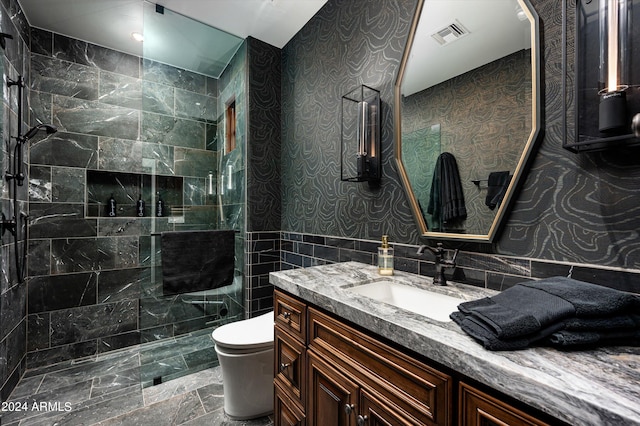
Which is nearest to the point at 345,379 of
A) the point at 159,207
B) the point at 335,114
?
the point at 335,114

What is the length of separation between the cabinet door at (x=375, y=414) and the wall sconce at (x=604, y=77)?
3.19 feet

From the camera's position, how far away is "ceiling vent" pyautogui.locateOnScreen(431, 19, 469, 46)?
1272mm

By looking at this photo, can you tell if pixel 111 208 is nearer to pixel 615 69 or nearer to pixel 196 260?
pixel 196 260

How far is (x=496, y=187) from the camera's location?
3.73 ft

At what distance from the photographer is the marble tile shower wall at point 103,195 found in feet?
7.77

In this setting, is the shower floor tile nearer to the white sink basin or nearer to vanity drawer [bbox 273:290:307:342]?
vanity drawer [bbox 273:290:307:342]

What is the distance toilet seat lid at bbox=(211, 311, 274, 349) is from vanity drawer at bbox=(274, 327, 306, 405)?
0.32 meters

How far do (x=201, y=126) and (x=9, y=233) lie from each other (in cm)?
152

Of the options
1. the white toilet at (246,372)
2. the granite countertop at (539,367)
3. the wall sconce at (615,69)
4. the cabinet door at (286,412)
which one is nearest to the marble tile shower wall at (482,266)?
the granite countertop at (539,367)

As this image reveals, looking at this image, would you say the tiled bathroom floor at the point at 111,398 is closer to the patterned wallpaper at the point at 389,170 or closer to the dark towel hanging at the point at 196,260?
the dark towel hanging at the point at 196,260

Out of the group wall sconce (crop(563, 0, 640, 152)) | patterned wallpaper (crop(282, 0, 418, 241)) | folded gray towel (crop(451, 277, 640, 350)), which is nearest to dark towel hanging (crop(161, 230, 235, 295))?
patterned wallpaper (crop(282, 0, 418, 241))

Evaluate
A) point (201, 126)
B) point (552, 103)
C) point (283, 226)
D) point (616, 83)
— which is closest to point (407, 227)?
point (552, 103)

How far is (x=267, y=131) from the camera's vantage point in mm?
2527

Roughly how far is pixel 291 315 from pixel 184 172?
1.88m
